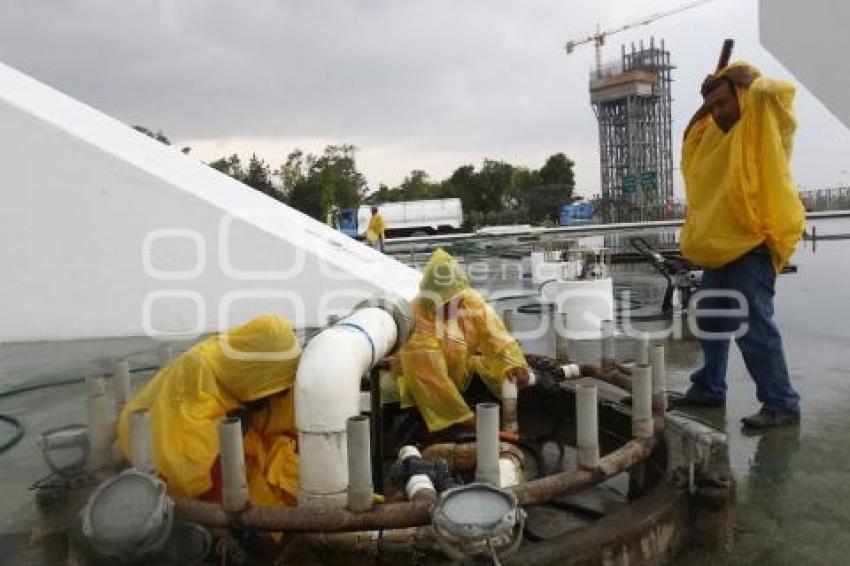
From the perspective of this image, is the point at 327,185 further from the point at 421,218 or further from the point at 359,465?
the point at 359,465

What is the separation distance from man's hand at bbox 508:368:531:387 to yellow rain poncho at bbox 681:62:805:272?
1.25 metres

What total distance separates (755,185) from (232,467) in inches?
119

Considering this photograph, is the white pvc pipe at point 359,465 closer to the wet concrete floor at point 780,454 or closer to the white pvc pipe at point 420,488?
the white pvc pipe at point 420,488

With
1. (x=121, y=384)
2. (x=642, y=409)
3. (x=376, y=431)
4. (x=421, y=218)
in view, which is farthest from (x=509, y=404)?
(x=421, y=218)

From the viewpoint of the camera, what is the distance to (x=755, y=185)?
12.6 feet

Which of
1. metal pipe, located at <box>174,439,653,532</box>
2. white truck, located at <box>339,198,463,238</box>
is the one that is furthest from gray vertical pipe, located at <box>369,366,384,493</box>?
white truck, located at <box>339,198,463,238</box>

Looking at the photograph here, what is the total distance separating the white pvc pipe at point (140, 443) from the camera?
2475mm

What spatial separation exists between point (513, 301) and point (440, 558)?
684 centimetres

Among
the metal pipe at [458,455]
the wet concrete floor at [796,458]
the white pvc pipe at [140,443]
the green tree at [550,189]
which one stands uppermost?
the green tree at [550,189]

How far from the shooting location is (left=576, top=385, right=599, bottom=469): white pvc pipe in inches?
98.6

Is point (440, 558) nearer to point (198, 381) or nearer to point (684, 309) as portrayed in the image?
point (198, 381)

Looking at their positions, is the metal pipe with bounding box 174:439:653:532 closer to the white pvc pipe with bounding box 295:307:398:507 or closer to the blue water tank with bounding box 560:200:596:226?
the white pvc pipe with bounding box 295:307:398:507

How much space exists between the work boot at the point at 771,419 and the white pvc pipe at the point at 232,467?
2769mm

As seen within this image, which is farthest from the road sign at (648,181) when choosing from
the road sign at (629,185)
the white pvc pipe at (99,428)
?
the white pvc pipe at (99,428)
